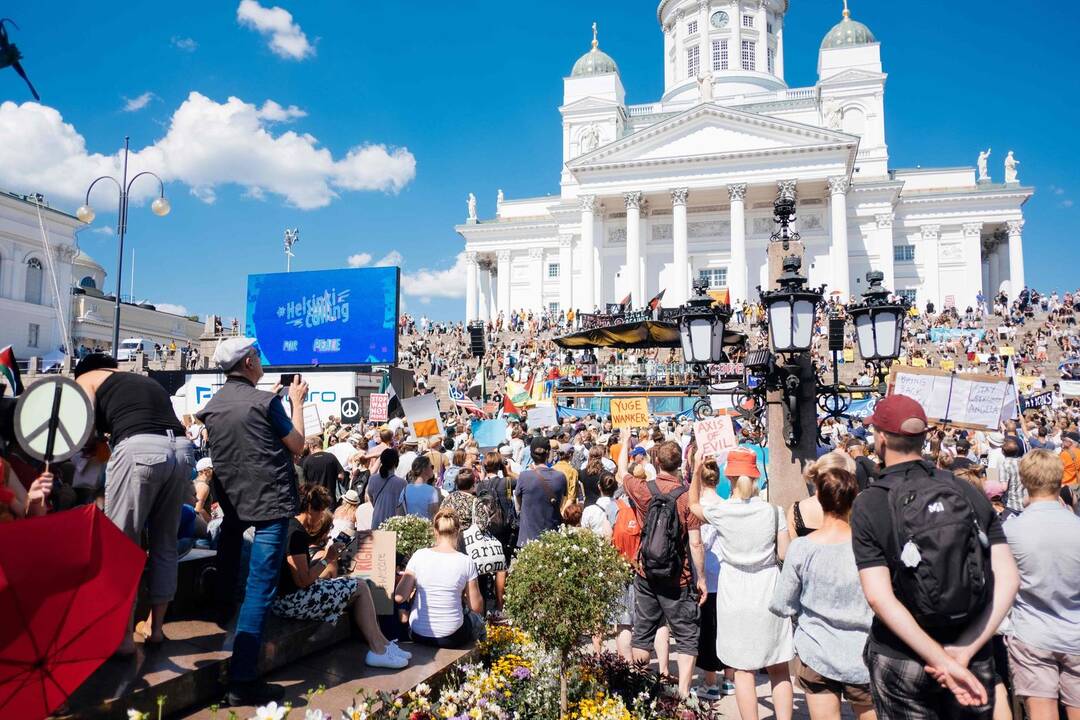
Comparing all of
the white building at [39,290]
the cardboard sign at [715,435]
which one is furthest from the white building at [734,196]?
the cardboard sign at [715,435]

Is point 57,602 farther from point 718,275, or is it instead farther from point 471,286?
point 471,286

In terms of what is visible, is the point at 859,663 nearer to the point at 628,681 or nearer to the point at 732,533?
the point at 732,533

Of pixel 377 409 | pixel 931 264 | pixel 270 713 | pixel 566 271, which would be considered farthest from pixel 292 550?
pixel 931 264

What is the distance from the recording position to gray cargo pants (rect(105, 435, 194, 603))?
3.71 metres

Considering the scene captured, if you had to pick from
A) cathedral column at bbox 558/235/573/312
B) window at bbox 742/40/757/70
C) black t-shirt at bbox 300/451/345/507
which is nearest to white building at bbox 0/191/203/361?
cathedral column at bbox 558/235/573/312

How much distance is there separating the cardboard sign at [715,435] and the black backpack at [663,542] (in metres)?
2.71

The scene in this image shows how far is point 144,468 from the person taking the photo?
3.74 meters

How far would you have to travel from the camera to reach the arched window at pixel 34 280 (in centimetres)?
5125

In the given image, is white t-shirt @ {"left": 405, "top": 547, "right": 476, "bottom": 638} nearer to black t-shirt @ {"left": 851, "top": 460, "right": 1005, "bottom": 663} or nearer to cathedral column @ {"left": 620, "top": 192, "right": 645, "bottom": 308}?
black t-shirt @ {"left": 851, "top": 460, "right": 1005, "bottom": 663}

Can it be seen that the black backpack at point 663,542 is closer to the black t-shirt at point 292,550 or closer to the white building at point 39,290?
the black t-shirt at point 292,550

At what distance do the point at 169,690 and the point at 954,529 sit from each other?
3.65 m

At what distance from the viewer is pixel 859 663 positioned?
3576 millimetres

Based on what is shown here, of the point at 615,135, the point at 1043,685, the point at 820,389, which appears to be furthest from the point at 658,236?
the point at 1043,685

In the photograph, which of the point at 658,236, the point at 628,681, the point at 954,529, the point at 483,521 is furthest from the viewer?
the point at 658,236
